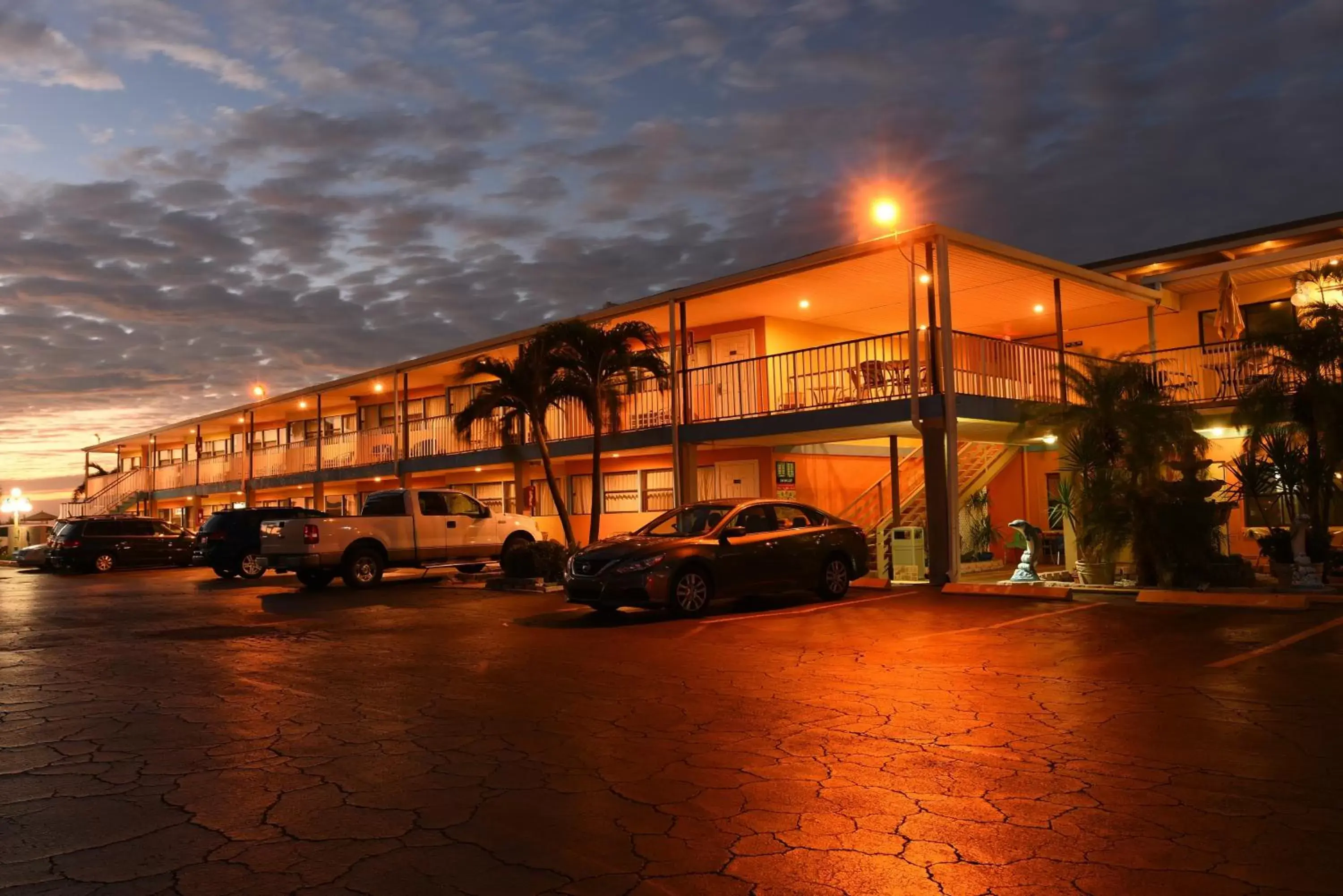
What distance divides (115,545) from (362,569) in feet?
42.5

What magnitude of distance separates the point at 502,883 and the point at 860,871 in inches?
58.1

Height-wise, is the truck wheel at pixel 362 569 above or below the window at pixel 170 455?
below

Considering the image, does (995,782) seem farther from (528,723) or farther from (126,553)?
(126,553)

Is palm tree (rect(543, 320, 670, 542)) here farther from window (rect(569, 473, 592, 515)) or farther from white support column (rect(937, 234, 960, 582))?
window (rect(569, 473, 592, 515))

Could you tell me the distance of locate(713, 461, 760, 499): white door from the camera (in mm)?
22469

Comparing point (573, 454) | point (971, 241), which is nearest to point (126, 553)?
point (573, 454)

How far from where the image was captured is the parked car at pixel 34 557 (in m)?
31.1

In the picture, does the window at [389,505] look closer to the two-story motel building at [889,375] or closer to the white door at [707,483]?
the two-story motel building at [889,375]

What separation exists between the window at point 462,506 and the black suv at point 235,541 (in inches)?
202

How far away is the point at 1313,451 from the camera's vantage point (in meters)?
15.0

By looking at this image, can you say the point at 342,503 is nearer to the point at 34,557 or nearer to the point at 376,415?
the point at 376,415

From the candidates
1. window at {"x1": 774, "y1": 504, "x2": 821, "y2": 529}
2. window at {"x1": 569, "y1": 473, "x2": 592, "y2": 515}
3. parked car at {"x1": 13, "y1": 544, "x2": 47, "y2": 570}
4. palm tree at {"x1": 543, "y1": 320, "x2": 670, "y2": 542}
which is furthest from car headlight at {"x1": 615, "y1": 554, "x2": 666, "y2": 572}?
parked car at {"x1": 13, "y1": 544, "x2": 47, "y2": 570}

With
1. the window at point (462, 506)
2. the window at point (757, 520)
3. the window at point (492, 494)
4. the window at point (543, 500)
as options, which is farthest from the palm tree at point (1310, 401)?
the window at point (492, 494)

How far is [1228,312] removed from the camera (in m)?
19.0
